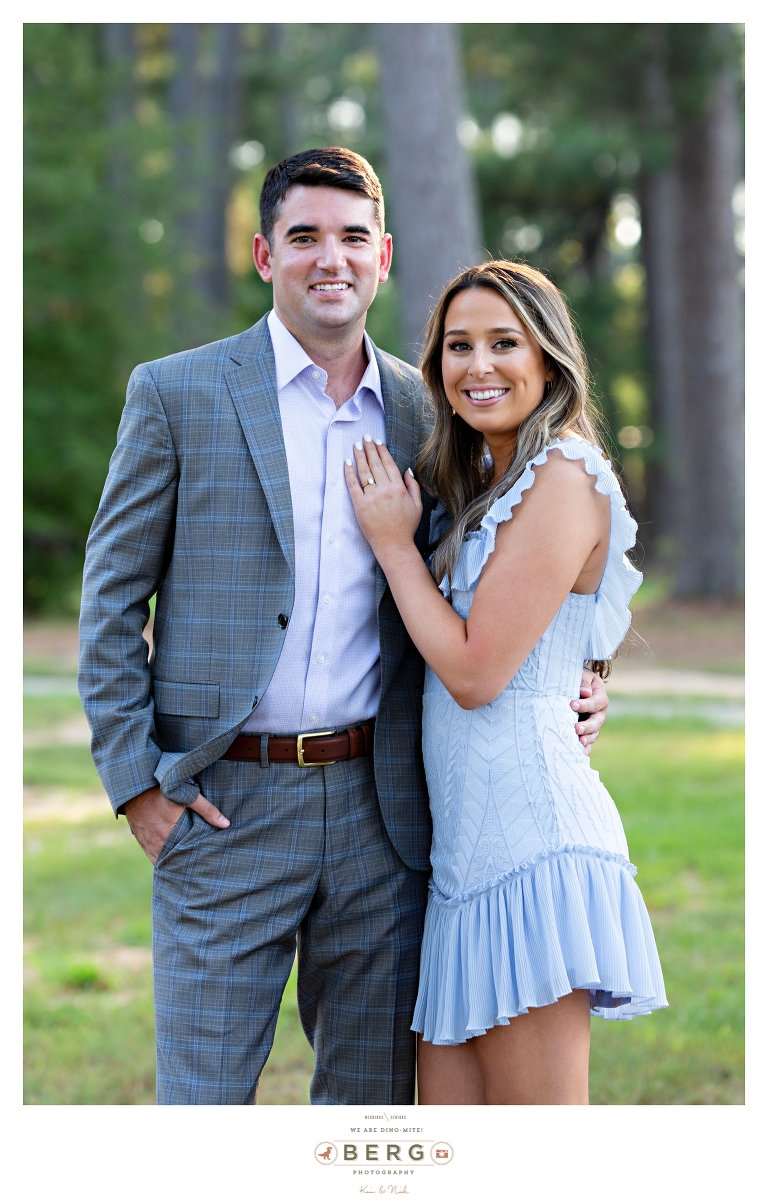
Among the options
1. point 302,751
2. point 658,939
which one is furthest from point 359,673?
point 658,939

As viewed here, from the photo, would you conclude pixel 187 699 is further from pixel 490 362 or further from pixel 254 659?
pixel 490 362

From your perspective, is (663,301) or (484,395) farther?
(663,301)

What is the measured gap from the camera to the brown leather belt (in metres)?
2.55

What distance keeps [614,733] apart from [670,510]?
15.7 metres

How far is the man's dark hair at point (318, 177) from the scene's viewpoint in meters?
2.52

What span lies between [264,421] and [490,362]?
51 centimetres

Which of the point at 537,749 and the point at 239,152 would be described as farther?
the point at 239,152

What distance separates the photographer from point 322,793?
8.45 ft

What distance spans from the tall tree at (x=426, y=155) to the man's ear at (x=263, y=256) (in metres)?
5.87

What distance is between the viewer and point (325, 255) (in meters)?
2.51

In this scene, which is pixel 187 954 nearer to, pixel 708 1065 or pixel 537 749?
pixel 537 749

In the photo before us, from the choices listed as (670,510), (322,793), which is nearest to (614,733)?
(322,793)

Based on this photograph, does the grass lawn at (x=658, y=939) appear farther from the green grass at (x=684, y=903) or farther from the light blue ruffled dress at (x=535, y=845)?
the light blue ruffled dress at (x=535, y=845)

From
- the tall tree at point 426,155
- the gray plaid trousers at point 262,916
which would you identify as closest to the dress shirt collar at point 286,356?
the gray plaid trousers at point 262,916
